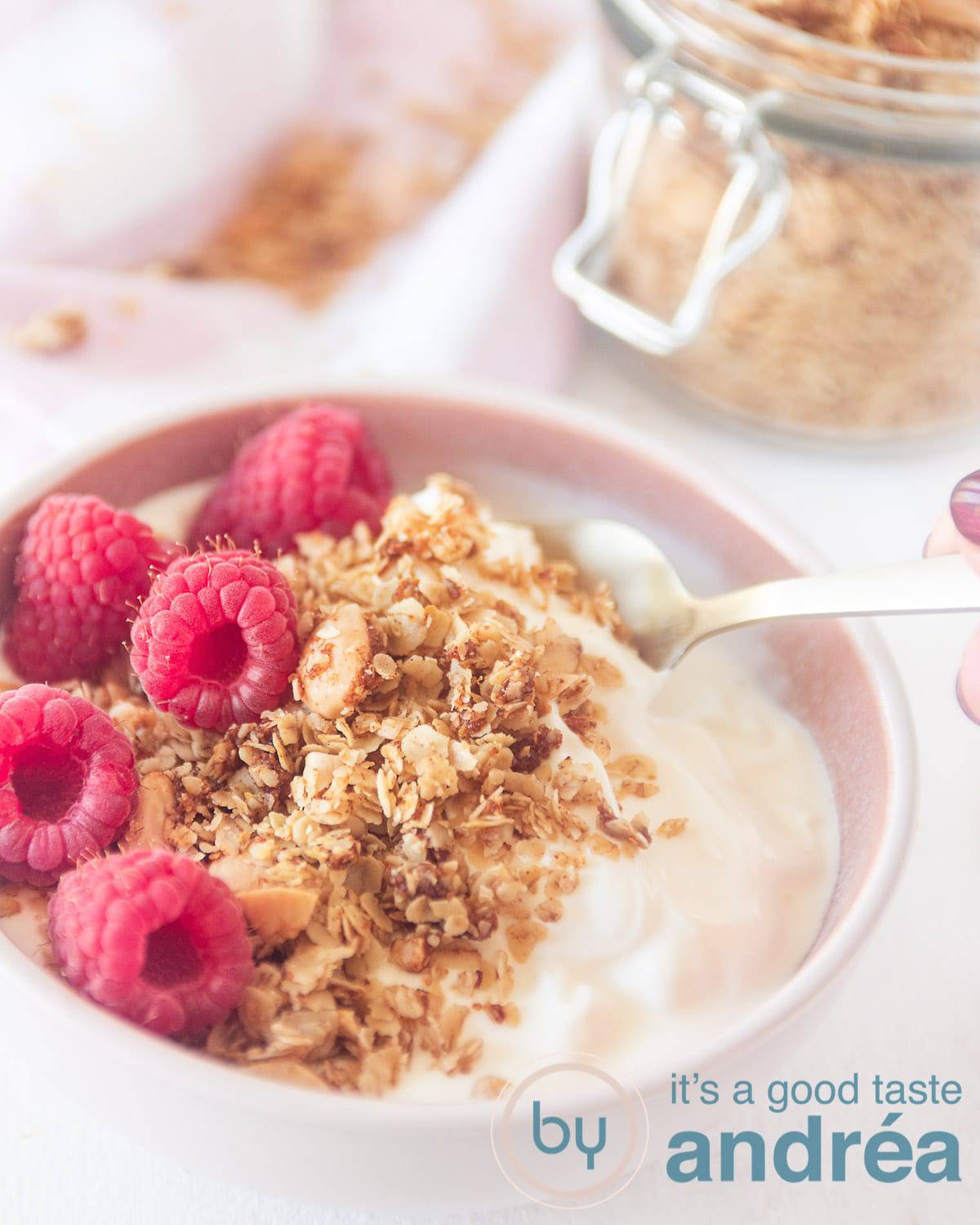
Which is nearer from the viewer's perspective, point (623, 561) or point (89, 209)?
point (623, 561)

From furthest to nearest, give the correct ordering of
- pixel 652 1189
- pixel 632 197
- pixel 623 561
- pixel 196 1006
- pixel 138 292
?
pixel 138 292 < pixel 632 197 < pixel 623 561 < pixel 652 1189 < pixel 196 1006

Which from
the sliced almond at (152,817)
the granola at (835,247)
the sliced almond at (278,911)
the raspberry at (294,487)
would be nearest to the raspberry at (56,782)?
the sliced almond at (152,817)

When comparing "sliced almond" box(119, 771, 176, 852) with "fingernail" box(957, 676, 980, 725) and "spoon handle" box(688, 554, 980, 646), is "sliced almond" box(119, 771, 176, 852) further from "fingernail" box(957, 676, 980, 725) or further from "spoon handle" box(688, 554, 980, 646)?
"fingernail" box(957, 676, 980, 725)

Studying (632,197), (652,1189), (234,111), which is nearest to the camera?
(652,1189)

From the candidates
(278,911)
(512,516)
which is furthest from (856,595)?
(278,911)

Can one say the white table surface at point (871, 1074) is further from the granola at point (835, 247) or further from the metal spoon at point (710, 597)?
the granola at point (835, 247)

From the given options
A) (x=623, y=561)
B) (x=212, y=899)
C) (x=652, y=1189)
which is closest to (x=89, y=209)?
(x=623, y=561)

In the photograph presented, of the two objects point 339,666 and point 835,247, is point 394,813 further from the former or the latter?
point 835,247

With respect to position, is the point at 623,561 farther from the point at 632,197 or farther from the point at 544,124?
the point at 544,124
